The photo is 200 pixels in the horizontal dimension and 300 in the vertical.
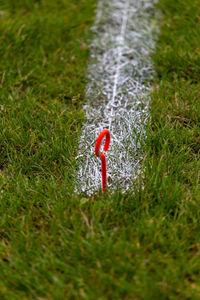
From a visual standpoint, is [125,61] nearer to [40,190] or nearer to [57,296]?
[40,190]

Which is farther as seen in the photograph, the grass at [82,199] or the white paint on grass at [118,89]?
the white paint on grass at [118,89]

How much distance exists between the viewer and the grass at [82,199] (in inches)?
77.5

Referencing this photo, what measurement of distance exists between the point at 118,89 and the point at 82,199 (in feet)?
4.94

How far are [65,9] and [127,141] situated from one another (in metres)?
2.29

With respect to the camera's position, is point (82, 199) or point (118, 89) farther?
point (118, 89)

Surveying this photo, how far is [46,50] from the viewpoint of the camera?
392cm

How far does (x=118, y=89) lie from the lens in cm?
356

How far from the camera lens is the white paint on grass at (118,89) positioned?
2734 mm

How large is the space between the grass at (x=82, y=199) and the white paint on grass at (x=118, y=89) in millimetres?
111

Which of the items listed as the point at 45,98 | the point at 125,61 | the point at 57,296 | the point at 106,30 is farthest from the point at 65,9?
the point at 57,296

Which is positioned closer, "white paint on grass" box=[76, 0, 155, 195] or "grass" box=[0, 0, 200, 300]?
"grass" box=[0, 0, 200, 300]

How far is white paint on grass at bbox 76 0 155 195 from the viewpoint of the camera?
2734 mm

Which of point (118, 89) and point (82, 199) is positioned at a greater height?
point (118, 89)

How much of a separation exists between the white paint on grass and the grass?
111 millimetres
